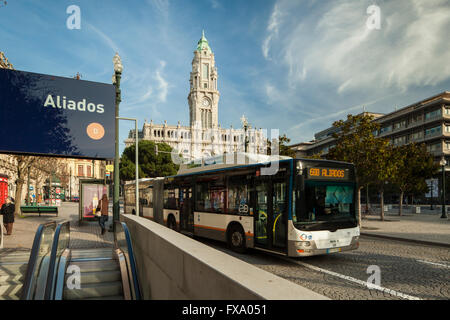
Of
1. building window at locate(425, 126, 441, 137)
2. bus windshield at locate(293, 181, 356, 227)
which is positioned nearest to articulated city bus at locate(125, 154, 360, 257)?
bus windshield at locate(293, 181, 356, 227)

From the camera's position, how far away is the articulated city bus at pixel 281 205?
7.63 metres

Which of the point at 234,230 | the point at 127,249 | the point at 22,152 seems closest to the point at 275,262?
the point at 234,230

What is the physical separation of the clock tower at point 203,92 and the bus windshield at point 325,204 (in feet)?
385

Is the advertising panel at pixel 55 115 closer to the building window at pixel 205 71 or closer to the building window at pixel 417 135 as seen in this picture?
the building window at pixel 417 135

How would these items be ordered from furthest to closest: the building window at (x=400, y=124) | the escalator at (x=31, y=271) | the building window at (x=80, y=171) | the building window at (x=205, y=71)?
the building window at (x=205, y=71) → the building window at (x=80, y=171) → the building window at (x=400, y=124) → the escalator at (x=31, y=271)

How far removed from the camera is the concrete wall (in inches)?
83.4

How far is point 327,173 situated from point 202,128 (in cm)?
11911

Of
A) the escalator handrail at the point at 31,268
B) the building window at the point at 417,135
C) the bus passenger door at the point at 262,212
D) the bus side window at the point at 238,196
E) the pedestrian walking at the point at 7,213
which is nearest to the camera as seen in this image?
the escalator handrail at the point at 31,268

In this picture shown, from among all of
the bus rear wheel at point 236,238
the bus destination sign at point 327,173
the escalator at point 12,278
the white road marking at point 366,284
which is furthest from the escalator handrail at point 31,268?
the bus destination sign at point 327,173

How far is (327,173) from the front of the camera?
325 inches

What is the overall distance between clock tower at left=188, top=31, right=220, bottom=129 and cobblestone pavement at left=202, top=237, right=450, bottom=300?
384 ft

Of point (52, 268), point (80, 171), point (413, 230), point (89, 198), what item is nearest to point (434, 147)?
point (413, 230)

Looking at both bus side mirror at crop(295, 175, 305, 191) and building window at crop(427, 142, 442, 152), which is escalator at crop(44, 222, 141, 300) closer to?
bus side mirror at crop(295, 175, 305, 191)
